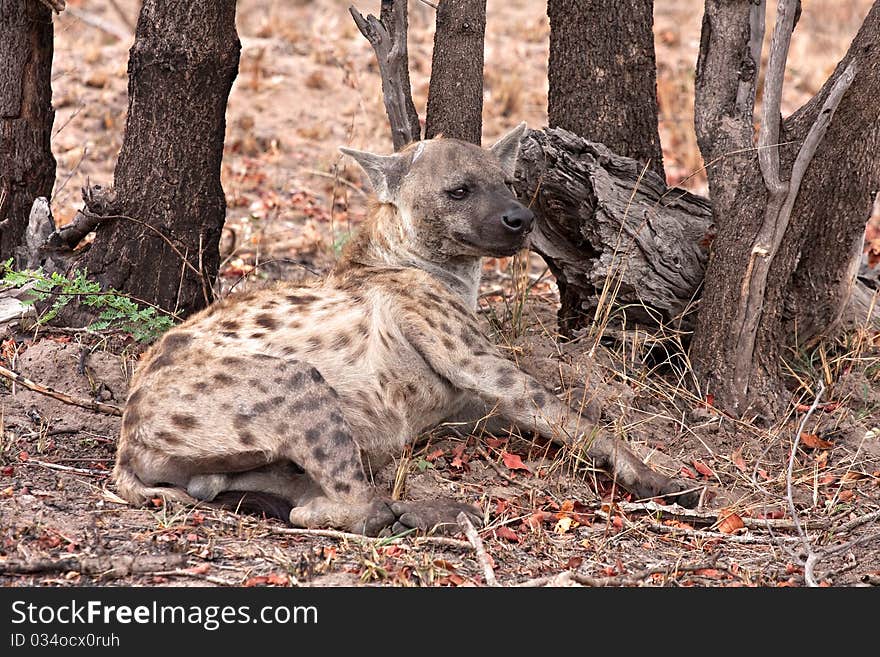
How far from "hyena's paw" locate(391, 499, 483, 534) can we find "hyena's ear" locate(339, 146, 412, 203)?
1.45 metres

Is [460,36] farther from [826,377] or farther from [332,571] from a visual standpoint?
[332,571]

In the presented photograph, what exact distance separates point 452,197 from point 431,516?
1429mm

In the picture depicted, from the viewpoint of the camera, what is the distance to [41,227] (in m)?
4.95

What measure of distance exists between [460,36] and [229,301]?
1644 millimetres

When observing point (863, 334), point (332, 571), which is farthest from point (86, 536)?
point (863, 334)

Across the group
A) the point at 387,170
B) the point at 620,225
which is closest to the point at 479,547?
the point at 387,170

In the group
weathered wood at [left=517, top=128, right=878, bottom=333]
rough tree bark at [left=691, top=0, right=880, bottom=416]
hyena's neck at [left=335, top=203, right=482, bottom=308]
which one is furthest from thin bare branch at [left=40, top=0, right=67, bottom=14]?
rough tree bark at [left=691, top=0, right=880, bottom=416]

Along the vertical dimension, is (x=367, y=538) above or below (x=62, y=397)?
below

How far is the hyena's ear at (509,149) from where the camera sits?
4.60 m

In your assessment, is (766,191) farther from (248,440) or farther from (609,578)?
(248,440)

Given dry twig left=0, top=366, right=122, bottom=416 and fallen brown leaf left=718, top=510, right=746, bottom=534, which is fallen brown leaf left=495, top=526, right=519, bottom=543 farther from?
dry twig left=0, top=366, right=122, bottom=416

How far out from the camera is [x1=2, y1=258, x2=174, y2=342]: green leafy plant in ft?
14.9

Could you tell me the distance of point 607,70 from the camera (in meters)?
4.99

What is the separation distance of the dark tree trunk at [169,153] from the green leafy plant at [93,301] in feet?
0.50
